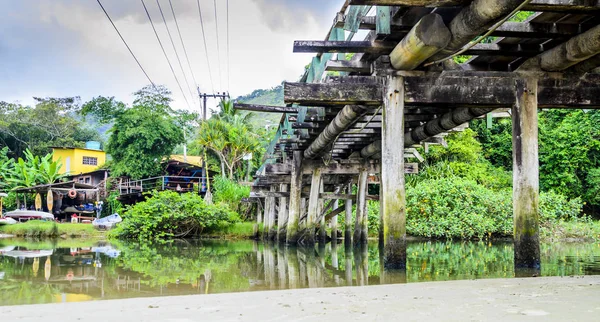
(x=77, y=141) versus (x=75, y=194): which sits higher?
(x=77, y=141)

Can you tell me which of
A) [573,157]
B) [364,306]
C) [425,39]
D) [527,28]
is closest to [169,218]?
[573,157]

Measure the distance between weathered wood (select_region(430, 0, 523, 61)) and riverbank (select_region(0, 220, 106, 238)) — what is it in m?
22.7

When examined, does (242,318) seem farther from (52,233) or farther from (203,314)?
(52,233)

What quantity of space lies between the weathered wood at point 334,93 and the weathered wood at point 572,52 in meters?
2.32

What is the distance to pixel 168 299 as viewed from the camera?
5.31 metres

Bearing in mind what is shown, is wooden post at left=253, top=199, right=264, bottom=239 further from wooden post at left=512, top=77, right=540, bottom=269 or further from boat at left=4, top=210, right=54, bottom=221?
wooden post at left=512, top=77, right=540, bottom=269

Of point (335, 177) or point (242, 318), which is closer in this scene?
point (242, 318)

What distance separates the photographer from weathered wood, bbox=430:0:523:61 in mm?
5461

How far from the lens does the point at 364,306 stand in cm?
457

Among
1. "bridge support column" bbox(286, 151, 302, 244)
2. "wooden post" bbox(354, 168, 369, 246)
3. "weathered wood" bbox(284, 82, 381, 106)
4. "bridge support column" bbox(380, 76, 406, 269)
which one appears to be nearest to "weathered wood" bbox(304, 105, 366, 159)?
"bridge support column" bbox(286, 151, 302, 244)

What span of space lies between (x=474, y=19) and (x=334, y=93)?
2.30m

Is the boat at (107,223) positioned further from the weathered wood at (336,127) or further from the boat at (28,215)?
the weathered wood at (336,127)

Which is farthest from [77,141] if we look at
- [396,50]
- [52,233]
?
[396,50]

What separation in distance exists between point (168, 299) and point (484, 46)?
509 centimetres
